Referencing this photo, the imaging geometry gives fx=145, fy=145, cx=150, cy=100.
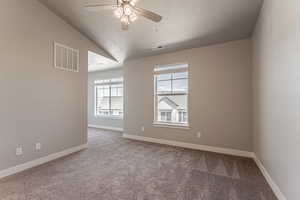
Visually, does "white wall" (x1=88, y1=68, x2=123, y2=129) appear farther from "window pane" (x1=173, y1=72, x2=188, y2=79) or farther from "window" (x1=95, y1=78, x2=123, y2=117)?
"window pane" (x1=173, y1=72, x2=188, y2=79)

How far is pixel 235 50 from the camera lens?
3.45 m

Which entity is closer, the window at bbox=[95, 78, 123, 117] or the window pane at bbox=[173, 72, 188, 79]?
the window pane at bbox=[173, 72, 188, 79]

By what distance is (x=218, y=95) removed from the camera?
366 centimetres

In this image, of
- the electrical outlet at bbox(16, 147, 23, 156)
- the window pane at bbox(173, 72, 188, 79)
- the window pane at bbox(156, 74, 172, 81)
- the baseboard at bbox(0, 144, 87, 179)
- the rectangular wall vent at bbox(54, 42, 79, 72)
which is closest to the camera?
the baseboard at bbox(0, 144, 87, 179)

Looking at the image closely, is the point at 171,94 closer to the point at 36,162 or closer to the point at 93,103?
the point at 36,162

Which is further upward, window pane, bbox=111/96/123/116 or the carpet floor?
window pane, bbox=111/96/123/116

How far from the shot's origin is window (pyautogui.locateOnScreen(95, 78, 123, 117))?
21.1 ft

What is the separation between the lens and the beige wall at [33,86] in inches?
98.0

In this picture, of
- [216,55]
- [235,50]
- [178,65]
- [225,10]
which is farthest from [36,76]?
[235,50]

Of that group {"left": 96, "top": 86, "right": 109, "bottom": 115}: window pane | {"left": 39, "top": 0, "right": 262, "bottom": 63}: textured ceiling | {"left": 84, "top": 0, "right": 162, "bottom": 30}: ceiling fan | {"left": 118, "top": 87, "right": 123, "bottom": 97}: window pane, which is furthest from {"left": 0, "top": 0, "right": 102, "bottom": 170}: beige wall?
{"left": 96, "top": 86, "right": 109, "bottom": 115}: window pane

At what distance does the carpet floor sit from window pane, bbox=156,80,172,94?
6.35 ft

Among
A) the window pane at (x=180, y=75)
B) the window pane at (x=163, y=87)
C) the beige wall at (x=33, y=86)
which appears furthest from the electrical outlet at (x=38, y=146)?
the window pane at (x=180, y=75)

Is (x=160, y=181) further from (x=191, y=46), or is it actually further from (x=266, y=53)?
(x=191, y=46)

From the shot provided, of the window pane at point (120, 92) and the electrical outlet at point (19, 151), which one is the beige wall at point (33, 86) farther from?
the window pane at point (120, 92)
